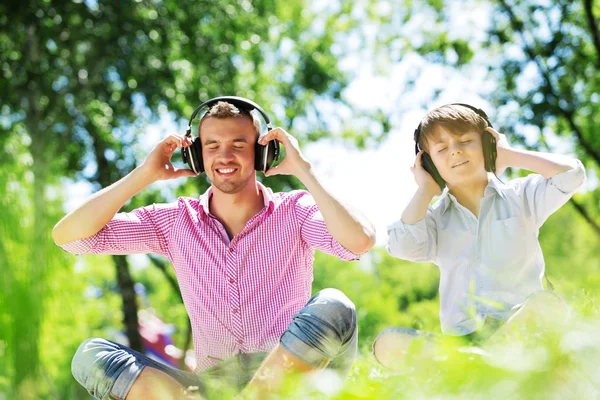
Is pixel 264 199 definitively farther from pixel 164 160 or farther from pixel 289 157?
pixel 164 160

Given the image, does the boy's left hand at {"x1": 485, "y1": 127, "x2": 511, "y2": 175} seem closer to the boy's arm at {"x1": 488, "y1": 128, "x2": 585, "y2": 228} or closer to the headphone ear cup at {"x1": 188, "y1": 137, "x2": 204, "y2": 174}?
the boy's arm at {"x1": 488, "y1": 128, "x2": 585, "y2": 228}

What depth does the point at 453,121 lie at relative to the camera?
3152mm

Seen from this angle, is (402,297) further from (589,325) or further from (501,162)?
(589,325)

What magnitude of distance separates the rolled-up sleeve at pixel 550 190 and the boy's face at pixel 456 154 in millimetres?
255

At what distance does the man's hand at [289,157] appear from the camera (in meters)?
3.03

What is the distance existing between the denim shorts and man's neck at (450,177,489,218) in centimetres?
111

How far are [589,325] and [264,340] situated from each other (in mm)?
2451

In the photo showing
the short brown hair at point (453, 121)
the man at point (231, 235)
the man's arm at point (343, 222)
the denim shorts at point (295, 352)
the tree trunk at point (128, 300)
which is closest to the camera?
the denim shorts at point (295, 352)

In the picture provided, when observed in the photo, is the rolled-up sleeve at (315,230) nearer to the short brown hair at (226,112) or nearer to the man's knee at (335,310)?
the short brown hair at (226,112)

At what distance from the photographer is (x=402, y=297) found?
3072 centimetres

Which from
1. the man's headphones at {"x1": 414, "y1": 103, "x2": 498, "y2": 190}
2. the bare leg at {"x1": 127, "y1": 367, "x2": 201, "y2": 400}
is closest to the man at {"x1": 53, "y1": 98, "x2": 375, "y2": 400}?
the bare leg at {"x1": 127, "y1": 367, "x2": 201, "y2": 400}

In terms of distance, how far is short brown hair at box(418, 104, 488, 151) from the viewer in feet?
10.3

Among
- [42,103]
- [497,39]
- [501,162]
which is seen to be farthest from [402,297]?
[501,162]

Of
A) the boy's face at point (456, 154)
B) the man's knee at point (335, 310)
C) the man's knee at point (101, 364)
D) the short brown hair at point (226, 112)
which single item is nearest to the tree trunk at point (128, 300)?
the short brown hair at point (226, 112)
